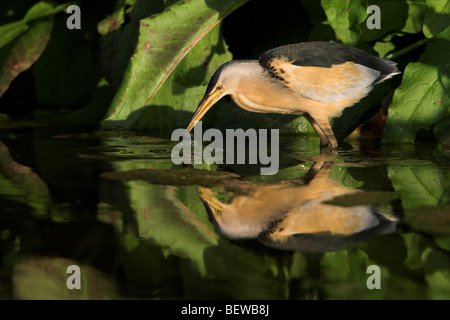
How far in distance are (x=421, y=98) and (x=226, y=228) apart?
224 cm

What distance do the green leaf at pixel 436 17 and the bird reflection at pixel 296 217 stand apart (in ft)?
5.81

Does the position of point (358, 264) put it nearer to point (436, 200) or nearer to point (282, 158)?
point (436, 200)

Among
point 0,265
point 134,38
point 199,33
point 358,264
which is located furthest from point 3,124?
point 358,264

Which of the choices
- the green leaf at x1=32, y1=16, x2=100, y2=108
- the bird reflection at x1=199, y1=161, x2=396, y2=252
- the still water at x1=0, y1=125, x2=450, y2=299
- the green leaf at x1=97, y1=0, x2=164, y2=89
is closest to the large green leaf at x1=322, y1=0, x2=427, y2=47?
the still water at x1=0, y1=125, x2=450, y2=299

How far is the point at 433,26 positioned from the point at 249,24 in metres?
2.17

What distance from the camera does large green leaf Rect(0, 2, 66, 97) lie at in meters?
5.75

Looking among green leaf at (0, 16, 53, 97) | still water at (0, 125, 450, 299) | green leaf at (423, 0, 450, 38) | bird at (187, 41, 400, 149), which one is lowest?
still water at (0, 125, 450, 299)

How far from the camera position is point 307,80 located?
4.41 meters

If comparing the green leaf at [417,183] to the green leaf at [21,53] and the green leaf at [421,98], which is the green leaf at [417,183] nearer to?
the green leaf at [421,98]

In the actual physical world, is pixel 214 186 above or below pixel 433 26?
below

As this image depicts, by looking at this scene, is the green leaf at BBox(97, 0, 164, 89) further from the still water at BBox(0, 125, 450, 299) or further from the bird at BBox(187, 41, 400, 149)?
the still water at BBox(0, 125, 450, 299)

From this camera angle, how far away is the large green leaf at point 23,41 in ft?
18.9

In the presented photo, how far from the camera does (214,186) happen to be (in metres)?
3.35

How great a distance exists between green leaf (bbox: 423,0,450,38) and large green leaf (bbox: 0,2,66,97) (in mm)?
3013
